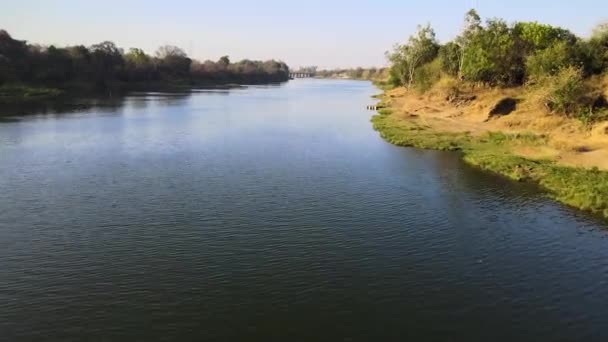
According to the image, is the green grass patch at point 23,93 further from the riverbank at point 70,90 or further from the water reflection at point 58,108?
the water reflection at point 58,108

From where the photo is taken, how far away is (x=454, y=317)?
16672 mm

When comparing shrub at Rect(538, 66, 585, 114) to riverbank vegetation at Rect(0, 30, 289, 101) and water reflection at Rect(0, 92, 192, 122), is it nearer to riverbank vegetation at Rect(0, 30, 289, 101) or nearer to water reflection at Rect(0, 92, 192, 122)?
water reflection at Rect(0, 92, 192, 122)

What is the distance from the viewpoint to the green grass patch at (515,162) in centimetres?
2969

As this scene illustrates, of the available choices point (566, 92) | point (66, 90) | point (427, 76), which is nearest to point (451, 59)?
point (427, 76)

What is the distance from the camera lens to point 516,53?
71875 millimetres

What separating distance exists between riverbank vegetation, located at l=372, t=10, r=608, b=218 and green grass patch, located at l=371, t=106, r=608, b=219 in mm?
64

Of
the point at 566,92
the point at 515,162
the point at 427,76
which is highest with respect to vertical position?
A: the point at 427,76

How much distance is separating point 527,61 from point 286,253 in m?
54.9

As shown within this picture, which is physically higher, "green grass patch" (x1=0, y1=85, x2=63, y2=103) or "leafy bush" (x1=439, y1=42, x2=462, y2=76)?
"leafy bush" (x1=439, y1=42, x2=462, y2=76)

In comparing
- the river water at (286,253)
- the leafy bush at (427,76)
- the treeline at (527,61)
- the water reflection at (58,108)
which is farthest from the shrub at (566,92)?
the water reflection at (58,108)

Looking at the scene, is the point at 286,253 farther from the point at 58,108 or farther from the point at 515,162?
the point at 58,108

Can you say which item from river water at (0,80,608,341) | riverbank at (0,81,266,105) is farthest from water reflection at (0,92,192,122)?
river water at (0,80,608,341)

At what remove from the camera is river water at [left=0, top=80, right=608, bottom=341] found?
1616 centimetres

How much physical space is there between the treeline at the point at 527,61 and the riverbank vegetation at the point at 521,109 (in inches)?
5.2
